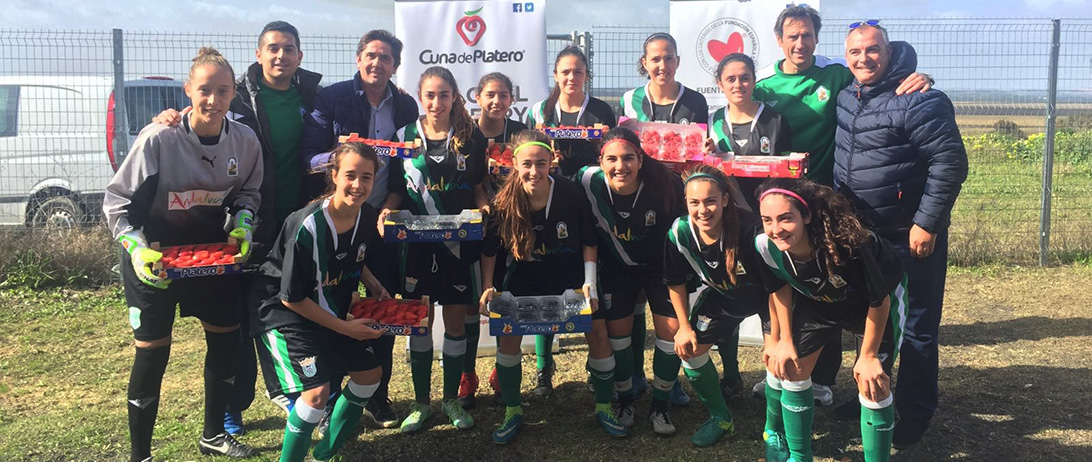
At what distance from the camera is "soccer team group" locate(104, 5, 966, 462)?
3.84 metres

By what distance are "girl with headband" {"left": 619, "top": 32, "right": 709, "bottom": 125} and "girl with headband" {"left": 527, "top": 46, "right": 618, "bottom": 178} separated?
206 millimetres

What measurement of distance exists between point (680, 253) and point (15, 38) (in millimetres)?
7397

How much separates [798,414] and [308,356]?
2495mm

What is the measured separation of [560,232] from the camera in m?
4.48

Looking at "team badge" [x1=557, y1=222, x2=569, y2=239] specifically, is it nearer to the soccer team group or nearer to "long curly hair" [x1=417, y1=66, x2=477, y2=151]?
the soccer team group

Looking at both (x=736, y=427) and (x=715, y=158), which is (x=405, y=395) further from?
(x=715, y=158)

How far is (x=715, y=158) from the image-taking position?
4477mm

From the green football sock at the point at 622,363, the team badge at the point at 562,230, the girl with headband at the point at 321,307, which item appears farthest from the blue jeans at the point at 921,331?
the girl with headband at the point at 321,307

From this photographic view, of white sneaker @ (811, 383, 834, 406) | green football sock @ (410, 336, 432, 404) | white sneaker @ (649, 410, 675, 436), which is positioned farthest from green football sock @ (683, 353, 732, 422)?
Answer: green football sock @ (410, 336, 432, 404)

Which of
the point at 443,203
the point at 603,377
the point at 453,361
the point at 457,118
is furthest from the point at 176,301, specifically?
the point at 603,377

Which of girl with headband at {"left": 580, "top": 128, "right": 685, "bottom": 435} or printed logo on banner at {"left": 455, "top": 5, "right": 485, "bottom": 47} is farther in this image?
printed logo on banner at {"left": 455, "top": 5, "right": 485, "bottom": 47}

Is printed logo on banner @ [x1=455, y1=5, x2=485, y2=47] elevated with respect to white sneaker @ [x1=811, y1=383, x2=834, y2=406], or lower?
elevated

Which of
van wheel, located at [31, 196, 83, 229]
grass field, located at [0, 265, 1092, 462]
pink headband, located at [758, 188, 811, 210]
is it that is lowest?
grass field, located at [0, 265, 1092, 462]

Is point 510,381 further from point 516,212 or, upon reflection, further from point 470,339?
point 516,212
